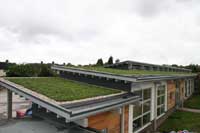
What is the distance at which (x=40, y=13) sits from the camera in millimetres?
13344

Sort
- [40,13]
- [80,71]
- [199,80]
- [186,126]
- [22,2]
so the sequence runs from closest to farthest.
Answer: [80,71] → [22,2] → [186,126] → [40,13] → [199,80]

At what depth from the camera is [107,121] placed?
22.5 feet

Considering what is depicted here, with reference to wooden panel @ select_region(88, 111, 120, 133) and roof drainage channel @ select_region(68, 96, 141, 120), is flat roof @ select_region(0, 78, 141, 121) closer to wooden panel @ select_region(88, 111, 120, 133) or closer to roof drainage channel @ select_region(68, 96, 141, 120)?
roof drainage channel @ select_region(68, 96, 141, 120)

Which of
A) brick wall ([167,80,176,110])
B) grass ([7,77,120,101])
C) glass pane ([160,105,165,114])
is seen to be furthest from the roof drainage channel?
brick wall ([167,80,176,110])

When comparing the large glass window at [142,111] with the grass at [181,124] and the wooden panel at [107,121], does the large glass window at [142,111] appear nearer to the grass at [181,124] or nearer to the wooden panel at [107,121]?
the grass at [181,124]

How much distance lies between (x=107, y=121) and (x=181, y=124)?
8.47 metres

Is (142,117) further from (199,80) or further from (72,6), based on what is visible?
(199,80)

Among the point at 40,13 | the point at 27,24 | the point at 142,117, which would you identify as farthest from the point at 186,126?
the point at 27,24

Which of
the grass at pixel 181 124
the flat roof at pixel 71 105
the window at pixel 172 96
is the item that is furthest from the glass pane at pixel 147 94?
the window at pixel 172 96

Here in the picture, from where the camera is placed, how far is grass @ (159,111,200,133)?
39.6 feet

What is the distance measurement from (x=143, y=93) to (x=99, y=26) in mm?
9717

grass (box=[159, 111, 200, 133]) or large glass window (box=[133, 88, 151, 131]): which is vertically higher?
large glass window (box=[133, 88, 151, 131])

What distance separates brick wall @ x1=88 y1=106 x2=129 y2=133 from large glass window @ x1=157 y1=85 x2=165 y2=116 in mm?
5948

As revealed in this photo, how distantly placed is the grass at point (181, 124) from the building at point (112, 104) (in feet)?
1.73
